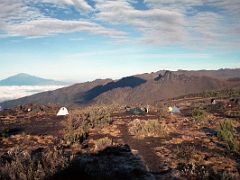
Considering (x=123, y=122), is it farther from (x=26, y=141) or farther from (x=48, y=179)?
(x=48, y=179)

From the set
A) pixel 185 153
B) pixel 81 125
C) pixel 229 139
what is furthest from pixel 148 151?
pixel 81 125

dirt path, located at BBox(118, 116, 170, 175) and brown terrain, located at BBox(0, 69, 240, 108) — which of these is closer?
dirt path, located at BBox(118, 116, 170, 175)

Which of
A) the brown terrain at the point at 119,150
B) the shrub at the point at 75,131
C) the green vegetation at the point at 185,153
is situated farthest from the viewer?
the shrub at the point at 75,131

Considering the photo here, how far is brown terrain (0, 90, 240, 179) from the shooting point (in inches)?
434

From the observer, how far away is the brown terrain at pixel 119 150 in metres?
11.0

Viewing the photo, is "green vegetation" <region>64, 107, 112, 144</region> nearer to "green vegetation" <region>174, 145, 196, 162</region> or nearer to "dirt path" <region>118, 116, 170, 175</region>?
"dirt path" <region>118, 116, 170, 175</region>

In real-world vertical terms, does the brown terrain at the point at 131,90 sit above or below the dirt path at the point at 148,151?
above

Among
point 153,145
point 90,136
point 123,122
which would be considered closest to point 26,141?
point 90,136

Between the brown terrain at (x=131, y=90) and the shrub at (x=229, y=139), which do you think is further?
the brown terrain at (x=131, y=90)

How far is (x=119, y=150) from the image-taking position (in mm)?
17594

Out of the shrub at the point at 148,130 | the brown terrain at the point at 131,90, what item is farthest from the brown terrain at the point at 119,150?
the brown terrain at the point at 131,90

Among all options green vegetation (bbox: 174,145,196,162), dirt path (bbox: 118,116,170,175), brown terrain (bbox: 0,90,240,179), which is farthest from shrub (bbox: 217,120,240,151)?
dirt path (bbox: 118,116,170,175)

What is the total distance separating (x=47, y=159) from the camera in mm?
11414

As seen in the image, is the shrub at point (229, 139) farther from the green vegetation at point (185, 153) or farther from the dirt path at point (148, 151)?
the dirt path at point (148, 151)
